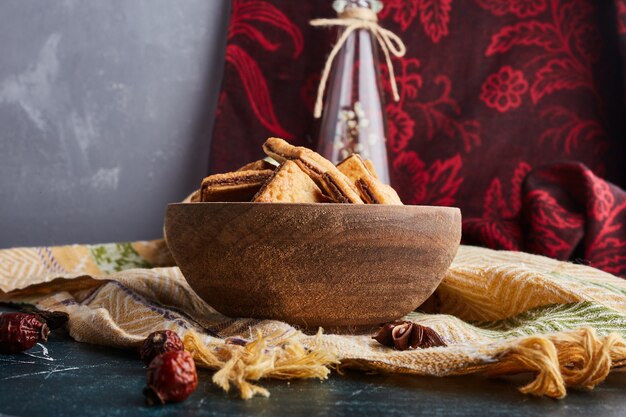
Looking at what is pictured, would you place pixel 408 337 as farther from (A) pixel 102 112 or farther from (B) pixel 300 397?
(A) pixel 102 112

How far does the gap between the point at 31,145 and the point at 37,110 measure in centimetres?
9

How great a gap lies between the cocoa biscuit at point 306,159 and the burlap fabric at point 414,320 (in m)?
0.19

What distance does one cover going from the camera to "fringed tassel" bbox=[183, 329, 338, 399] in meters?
0.67

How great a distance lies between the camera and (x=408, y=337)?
0.82m

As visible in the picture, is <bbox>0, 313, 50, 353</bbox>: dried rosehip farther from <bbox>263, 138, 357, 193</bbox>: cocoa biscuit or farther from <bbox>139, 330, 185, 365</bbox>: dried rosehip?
<bbox>263, 138, 357, 193</bbox>: cocoa biscuit

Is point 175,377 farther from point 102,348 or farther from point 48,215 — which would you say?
point 48,215

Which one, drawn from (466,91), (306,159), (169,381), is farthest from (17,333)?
(466,91)

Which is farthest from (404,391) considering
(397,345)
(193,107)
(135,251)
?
(193,107)

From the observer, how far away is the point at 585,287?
102 centimetres

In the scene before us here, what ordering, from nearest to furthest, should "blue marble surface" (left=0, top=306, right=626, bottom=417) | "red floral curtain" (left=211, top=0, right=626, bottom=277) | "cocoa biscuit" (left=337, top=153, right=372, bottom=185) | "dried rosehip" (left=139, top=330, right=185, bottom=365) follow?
"blue marble surface" (left=0, top=306, right=626, bottom=417) < "dried rosehip" (left=139, top=330, right=185, bottom=365) < "cocoa biscuit" (left=337, top=153, right=372, bottom=185) < "red floral curtain" (left=211, top=0, right=626, bottom=277)

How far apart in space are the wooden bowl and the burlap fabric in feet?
0.11

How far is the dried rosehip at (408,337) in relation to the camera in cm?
82

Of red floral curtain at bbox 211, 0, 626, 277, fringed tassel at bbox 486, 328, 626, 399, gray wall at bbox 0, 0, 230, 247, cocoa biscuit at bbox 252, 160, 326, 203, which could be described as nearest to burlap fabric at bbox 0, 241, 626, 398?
fringed tassel at bbox 486, 328, 626, 399

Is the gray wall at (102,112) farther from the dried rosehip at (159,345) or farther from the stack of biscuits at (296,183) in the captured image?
the dried rosehip at (159,345)
